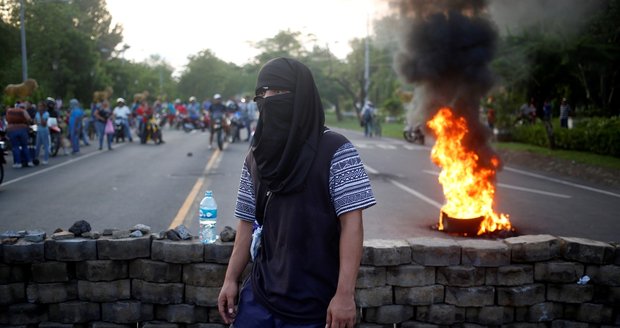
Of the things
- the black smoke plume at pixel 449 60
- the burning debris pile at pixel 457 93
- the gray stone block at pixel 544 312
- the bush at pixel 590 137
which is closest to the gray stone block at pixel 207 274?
the gray stone block at pixel 544 312

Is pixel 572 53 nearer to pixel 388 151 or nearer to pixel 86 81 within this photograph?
pixel 388 151

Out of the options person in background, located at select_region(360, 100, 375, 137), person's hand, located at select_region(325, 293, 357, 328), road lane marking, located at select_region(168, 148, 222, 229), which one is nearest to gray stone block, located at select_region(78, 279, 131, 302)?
person's hand, located at select_region(325, 293, 357, 328)

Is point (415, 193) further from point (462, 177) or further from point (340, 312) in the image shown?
point (340, 312)

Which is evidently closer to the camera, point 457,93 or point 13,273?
point 13,273

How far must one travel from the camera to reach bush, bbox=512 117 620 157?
60.0 ft

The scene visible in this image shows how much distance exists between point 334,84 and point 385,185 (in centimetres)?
5884

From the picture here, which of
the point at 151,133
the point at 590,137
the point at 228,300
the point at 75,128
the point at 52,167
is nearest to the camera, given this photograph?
the point at 228,300

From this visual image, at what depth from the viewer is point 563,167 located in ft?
58.1

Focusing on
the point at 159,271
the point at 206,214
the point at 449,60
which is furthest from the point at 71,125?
the point at 159,271

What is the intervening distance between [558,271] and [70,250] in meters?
3.73

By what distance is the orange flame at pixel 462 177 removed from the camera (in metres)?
8.40

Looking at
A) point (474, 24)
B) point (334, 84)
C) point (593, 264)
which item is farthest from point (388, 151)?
point (334, 84)

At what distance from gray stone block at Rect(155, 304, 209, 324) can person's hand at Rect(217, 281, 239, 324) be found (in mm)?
1737

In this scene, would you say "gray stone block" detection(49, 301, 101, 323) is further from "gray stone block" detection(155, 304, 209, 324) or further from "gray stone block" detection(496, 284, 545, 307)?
"gray stone block" detection(496, 284, 545, 307)
